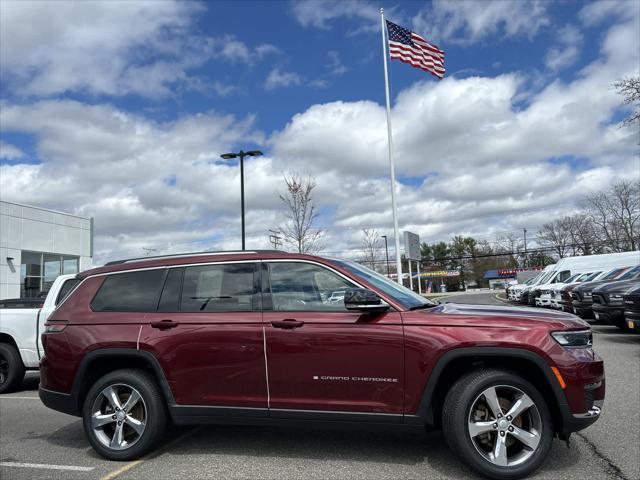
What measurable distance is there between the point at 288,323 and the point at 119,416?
5.88 ft

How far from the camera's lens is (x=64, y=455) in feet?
15.6

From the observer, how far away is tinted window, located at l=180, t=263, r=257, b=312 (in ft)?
14.6

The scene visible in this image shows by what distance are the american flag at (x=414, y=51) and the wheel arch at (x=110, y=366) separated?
15966mm

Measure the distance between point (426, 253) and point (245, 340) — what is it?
10618cm

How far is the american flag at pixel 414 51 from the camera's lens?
18.2m

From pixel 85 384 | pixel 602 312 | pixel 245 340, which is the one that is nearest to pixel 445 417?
pixel 245 340

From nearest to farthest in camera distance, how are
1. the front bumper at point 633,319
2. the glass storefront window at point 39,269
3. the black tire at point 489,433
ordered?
the black tire at point 489,433 < the front bumper at point 633,319 < the glass storefront window at point 39,269

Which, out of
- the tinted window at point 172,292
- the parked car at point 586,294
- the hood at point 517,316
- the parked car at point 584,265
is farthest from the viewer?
the parked car at point 584,265

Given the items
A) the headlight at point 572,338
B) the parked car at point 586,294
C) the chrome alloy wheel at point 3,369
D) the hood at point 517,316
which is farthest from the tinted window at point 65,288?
the parked car at point 586,294

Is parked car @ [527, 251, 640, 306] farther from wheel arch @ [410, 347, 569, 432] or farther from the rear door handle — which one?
the rear door handle

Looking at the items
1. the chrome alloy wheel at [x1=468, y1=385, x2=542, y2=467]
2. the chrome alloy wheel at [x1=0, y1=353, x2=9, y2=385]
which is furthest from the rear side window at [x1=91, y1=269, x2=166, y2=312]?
the chrome alloy wheel at [x1=0, y1=353, x2=9, y2=385]

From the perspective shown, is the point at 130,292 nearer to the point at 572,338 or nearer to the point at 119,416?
the point at 119,416

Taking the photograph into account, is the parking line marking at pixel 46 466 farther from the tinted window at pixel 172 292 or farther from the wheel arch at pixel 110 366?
the tinted window at pixel 172 292

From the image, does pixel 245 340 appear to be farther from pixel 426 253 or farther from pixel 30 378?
pixel 426 253
